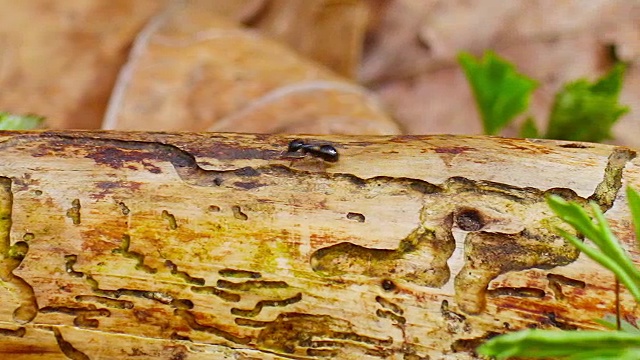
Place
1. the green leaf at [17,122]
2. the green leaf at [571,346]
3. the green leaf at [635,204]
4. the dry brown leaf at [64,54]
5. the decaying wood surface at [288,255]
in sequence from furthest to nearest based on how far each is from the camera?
the dry brown leaf at [64,54] → the green leaf at [17,122] → the decaying wood surface at [288,255] → the green leaf at [635,204] → the green leaf at [571,346]


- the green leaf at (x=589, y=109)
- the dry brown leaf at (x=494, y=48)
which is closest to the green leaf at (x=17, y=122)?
the green leaf at (x=589, y=109)

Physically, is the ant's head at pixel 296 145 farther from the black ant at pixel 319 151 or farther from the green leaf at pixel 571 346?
the green leaf at pixel 571 346

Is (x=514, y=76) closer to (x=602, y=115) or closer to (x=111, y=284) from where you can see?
(x=602, y=115)

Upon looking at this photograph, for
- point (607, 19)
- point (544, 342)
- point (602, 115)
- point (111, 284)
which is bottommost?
point (544, 342)

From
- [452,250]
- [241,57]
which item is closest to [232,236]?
[452,250]

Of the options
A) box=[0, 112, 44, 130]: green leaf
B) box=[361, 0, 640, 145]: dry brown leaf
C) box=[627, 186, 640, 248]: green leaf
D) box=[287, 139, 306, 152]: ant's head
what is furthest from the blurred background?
box=[627, 186, 640, 248]: green leaf

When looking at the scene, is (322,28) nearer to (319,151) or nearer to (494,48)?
(494,48)

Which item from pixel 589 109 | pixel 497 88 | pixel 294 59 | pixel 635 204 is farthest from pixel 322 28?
pixel 635 204
